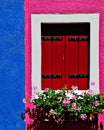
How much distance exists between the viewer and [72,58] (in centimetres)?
1060

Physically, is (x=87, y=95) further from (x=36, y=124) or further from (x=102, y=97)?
(x=36, y=124)

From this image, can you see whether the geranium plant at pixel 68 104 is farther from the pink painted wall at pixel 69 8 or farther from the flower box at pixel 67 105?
the pink painted wall at pixel 69 8

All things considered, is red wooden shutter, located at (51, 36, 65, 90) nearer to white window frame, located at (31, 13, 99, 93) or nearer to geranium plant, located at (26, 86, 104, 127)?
white window frame, located at (31, 13, 99, 93)

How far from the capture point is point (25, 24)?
10.5m

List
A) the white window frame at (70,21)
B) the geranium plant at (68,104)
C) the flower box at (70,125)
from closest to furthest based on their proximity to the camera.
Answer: the geranium plant at (68,104), the white window frame at (70,21), the flower box at (70,125)

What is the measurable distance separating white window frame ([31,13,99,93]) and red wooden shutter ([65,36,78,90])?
0.34 meters

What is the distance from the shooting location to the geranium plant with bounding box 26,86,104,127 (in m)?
10.0

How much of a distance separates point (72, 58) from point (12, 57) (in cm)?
117

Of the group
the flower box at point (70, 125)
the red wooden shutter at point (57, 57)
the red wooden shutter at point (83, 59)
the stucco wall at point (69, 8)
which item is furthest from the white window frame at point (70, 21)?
the flower box at point (70, 125)

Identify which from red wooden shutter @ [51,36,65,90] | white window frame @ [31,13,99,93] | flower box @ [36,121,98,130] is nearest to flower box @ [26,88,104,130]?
flower box @ [36,121,98,130]

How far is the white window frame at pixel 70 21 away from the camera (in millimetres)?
10375

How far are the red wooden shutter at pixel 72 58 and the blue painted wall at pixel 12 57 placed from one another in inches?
34.6

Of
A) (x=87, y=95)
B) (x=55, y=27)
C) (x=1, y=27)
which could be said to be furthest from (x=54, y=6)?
(x=87, y=95)

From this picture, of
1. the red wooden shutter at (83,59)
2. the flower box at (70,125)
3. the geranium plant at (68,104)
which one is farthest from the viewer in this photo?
the red wooden shutter at (83,59)
